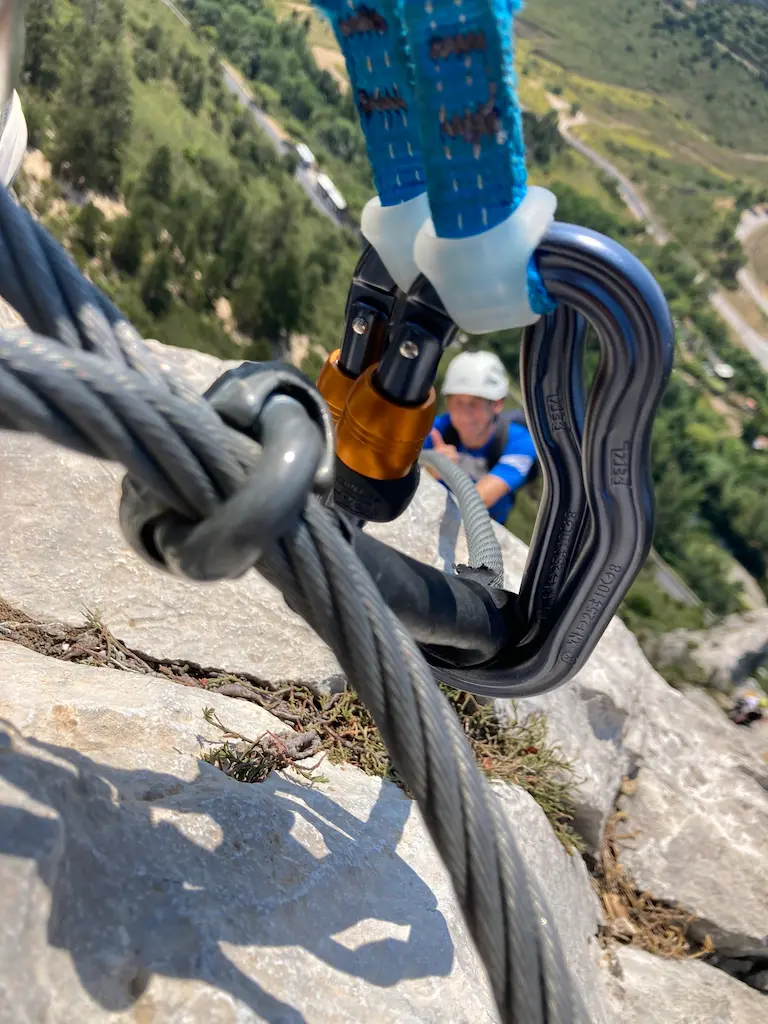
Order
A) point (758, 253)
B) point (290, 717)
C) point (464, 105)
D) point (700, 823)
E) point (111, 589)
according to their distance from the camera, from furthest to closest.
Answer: point (758, 253), point (700, 823), point (111, 589), point (290, 717), point (464, 105)

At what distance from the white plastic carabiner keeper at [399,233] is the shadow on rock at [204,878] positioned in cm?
83

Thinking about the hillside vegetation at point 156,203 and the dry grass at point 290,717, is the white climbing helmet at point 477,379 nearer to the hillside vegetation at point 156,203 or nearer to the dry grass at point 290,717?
the dry grass at point 290,717

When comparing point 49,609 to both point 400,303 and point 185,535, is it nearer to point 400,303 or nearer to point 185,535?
point 400,303

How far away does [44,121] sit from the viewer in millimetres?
13555

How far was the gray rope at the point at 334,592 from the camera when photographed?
0.55 meters

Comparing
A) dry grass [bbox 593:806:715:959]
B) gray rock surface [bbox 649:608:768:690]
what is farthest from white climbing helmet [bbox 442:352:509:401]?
gray rock surface [bbox 649:608:768:690]

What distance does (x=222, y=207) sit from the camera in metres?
18.3

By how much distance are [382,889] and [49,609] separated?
0.93 m

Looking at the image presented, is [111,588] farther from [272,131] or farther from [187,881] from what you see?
[272,131]

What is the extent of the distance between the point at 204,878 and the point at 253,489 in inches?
28.0

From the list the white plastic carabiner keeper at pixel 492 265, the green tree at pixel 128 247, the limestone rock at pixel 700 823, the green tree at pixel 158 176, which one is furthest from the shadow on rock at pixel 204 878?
the green tree at pixel 158 176

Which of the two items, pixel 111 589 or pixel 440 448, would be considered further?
pixel 440 448

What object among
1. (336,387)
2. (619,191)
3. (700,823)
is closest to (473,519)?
(336,387)

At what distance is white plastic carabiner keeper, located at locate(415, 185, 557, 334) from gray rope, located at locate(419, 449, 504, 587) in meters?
0.47
